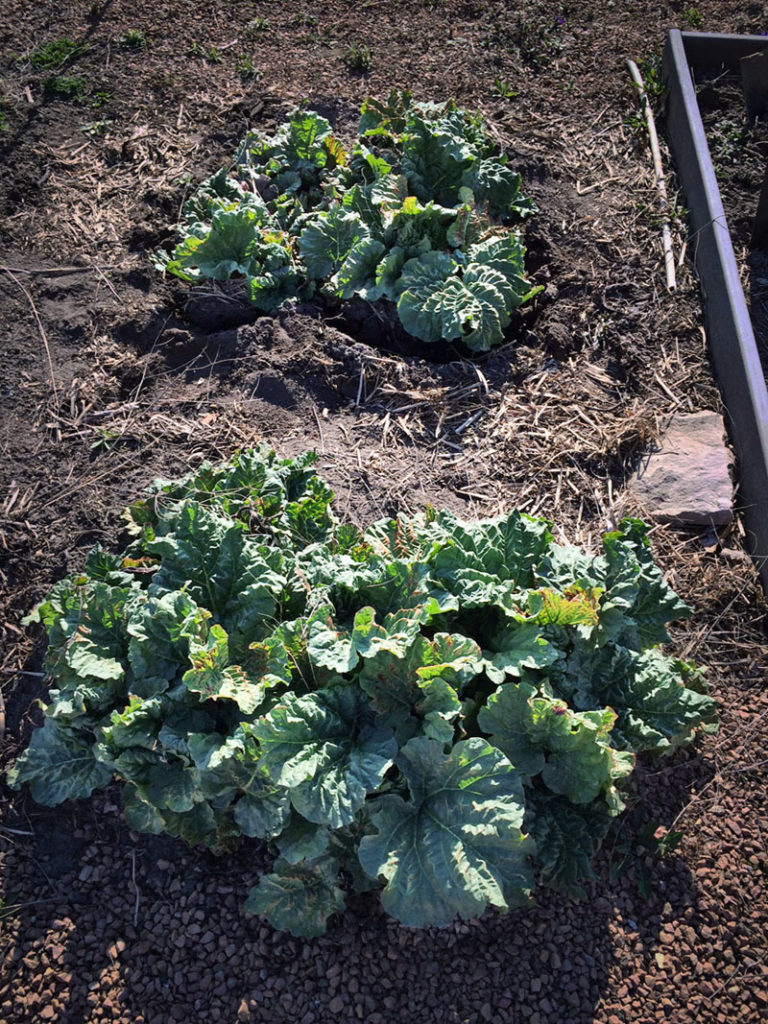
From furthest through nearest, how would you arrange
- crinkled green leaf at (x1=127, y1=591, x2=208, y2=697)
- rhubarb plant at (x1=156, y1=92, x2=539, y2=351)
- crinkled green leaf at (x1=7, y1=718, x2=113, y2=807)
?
1. rhubarb plant at (x1=156, y1=92, x2=539, y2=351)
2. crinkled green leaf at (x1=7, y1=718, x2=113, y2=807)
3. crinkled green leaf at (x1=127, y1=591, x2=208, y2=697)

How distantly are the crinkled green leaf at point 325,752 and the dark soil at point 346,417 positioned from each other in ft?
1.82

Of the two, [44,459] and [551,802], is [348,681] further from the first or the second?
[44,459]

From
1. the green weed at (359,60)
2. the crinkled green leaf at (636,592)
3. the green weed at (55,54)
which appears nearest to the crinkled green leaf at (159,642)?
the crinkled green leaf at (636,592)

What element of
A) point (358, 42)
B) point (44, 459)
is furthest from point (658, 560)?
point (358, 42)

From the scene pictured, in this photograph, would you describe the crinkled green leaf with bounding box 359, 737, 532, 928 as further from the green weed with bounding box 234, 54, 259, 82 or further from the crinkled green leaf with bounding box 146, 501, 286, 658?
the green weed with bounding box 234, 54, 259, 82

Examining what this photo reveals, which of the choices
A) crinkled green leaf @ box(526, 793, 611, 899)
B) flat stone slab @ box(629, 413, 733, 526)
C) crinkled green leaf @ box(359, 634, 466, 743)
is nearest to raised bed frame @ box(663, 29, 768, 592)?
flat stone slab @ box(629, 413, 733, 526)

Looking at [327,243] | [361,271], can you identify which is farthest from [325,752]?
[327,243]

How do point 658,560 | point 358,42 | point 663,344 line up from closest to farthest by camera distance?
point 658,560, point 663,344, point 358,42

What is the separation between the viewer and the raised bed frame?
3467 mm

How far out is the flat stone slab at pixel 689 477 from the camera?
3.47 m

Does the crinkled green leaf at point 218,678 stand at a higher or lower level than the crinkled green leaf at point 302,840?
higher

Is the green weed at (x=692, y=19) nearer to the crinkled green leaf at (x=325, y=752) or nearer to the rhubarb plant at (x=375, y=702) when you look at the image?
the rhubarb plant at (x=375, y=702)

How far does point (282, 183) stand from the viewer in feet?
14.5

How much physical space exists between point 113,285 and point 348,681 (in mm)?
2723
